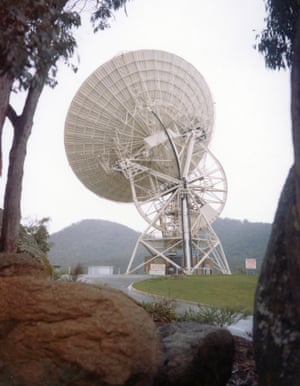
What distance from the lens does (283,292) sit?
2.53m

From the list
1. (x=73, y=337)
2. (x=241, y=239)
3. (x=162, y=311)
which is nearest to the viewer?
(x=73, y=337)

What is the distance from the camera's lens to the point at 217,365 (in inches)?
139

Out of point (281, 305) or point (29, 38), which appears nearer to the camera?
point (281, 305)

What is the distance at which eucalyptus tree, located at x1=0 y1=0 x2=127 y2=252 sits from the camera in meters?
4.65

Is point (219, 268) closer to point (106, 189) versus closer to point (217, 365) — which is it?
point (106, 189)

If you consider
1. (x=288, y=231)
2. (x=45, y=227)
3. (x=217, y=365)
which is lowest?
(x=217, y=365)

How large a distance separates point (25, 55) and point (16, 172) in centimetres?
224

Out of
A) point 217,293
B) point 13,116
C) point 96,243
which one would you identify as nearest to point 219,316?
point 217,293

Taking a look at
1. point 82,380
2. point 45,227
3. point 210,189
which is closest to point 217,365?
point 82,380

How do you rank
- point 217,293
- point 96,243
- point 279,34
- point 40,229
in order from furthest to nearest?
1. point 96,243
2. point 40,229
3. point 217,293
4. point 279,34

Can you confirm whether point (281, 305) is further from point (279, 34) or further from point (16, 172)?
point (16, 172)

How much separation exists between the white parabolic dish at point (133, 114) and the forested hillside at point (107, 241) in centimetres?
502

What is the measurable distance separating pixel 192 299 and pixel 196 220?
15809 millimetres

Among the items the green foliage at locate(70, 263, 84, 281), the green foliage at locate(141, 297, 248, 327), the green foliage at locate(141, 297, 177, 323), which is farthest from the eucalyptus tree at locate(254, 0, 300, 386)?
the green foliage at locate(70, 263, 84, 281)
